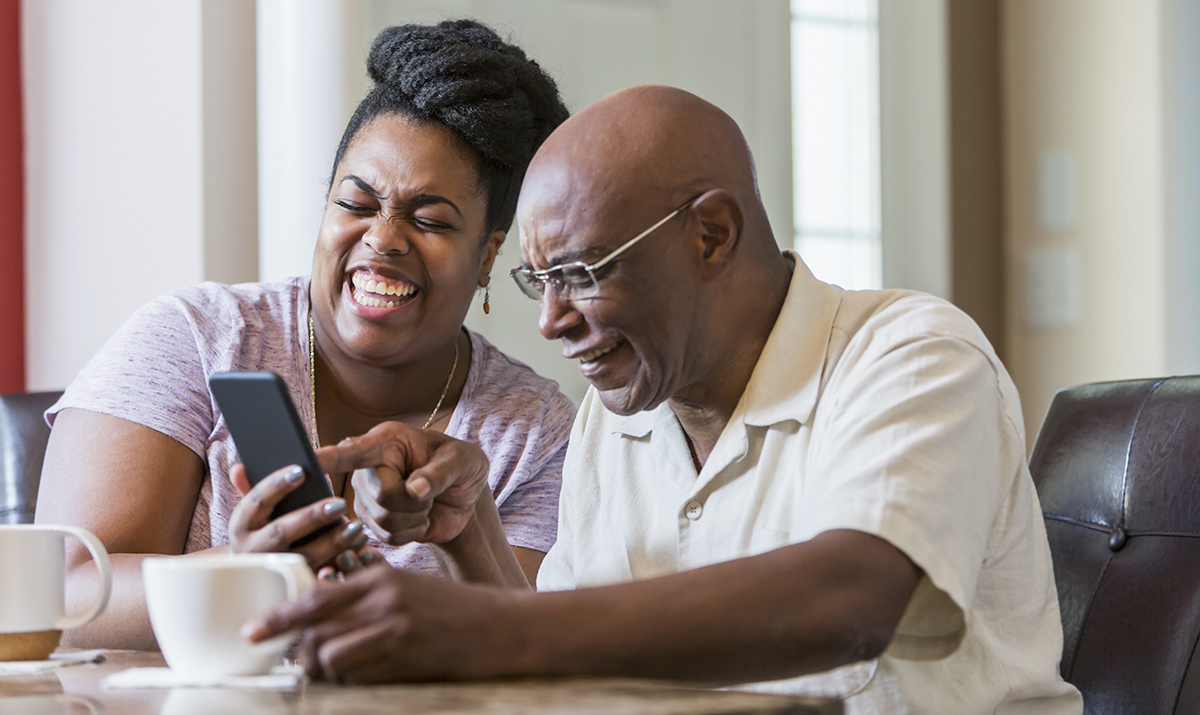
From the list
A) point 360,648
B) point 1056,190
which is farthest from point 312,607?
point 1056,190

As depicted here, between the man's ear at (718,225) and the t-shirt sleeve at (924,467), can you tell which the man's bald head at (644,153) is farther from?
the t-shirt sleeve at (924,467)

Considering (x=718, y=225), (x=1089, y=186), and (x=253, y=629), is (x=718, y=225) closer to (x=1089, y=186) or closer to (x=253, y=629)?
(x=253, y=629)

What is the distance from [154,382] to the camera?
1.64 m

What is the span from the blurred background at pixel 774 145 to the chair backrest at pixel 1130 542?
4.33 feet

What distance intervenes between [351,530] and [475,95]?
0.92 m

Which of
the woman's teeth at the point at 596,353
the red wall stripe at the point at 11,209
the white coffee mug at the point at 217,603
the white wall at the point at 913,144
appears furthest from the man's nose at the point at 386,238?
the white wall at the point at 913,144

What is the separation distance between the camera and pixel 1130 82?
3123 millimetres

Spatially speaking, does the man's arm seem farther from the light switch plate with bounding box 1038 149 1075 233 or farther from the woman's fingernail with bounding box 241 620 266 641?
the light switch plate with bounding box 1038 149 1075 233

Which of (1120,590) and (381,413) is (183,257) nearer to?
(381,413)

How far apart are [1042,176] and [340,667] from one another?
3.03 meters

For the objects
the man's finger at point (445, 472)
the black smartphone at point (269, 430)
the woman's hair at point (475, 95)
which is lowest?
the man's finger at point (445, 472)

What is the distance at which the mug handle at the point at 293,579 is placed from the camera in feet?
2.67

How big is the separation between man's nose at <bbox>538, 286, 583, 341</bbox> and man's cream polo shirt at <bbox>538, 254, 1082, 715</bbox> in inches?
7.5

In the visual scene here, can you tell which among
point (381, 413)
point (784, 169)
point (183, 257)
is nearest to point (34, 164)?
point (183, 257)
